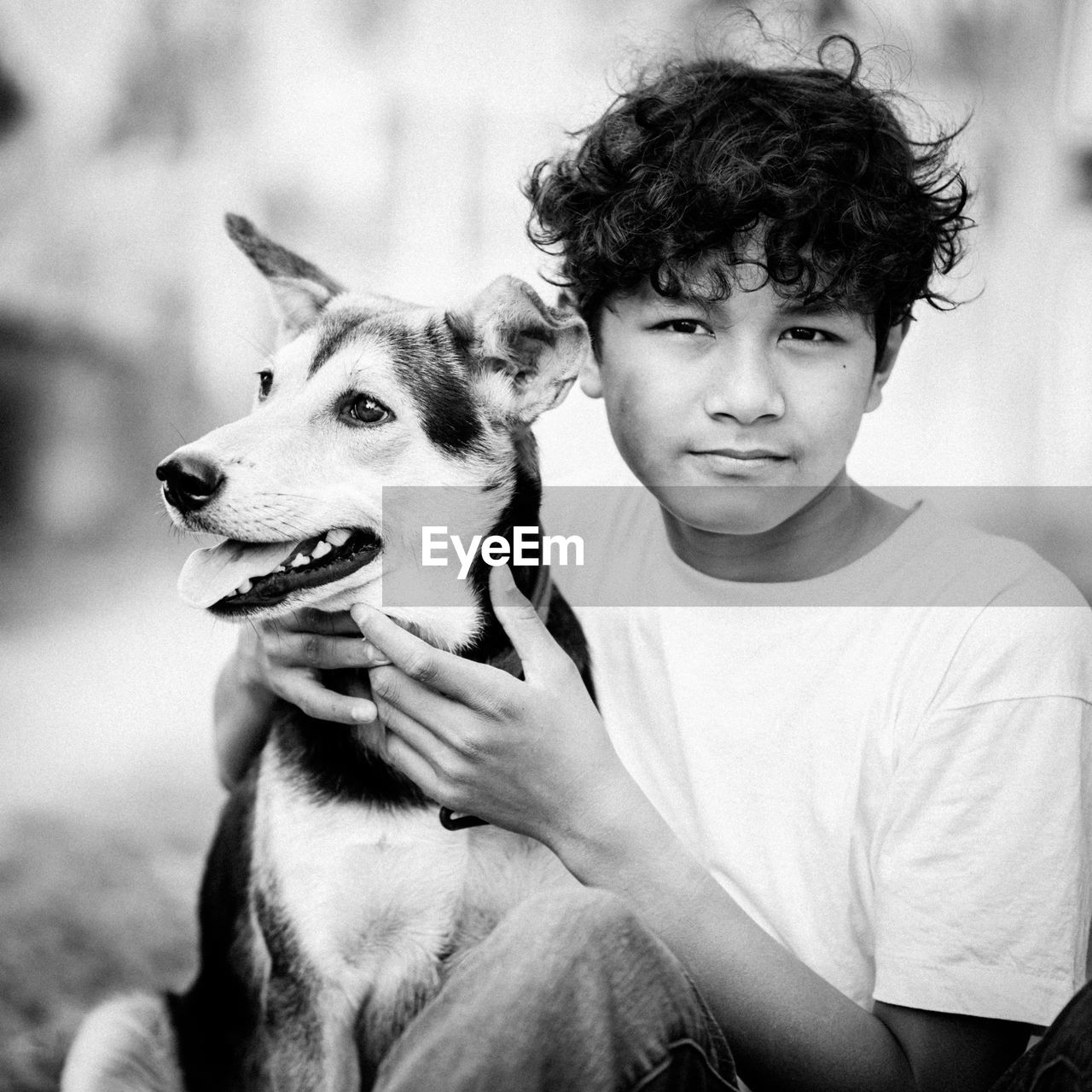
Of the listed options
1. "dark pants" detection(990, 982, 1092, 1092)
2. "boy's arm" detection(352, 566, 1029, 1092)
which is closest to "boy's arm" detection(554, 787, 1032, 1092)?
"boy's arm" detection(352, 566, 1029, 1092)

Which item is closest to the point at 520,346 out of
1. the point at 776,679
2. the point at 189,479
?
the point at 189,479

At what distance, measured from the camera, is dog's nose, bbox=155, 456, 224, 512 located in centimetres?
122

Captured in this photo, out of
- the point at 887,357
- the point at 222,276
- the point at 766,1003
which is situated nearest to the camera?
the point at 766,1003

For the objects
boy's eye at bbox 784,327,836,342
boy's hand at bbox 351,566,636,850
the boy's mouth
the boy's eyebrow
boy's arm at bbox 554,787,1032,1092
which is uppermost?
the boy's eyebrow

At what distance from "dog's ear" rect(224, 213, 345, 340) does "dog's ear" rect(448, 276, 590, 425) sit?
23 cm

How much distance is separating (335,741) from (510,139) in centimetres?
110

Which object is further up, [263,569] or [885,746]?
[263,569]

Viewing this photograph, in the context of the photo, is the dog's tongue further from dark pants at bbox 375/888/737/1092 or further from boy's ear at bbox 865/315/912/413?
boy's ear at bbox 865/315/912/413

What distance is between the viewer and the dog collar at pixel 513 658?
1.35 meters

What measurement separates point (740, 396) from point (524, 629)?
1.29 ft

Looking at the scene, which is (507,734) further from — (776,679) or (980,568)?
(980,568)

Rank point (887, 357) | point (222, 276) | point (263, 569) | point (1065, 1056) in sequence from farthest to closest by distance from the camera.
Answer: point (222, 276) → point (887, 357) → point (263, 569) → point (1065, 1056)

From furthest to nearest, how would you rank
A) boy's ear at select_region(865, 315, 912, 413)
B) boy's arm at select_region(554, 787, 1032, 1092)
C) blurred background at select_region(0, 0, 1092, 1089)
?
blurred background at select_region(0, 0, 1092, 1089)
boy's ear at select_region(865, 315, 912, 413)
boy's arm at select_region(554, 787, 1032, 1092)

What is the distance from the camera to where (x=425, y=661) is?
1.26m
